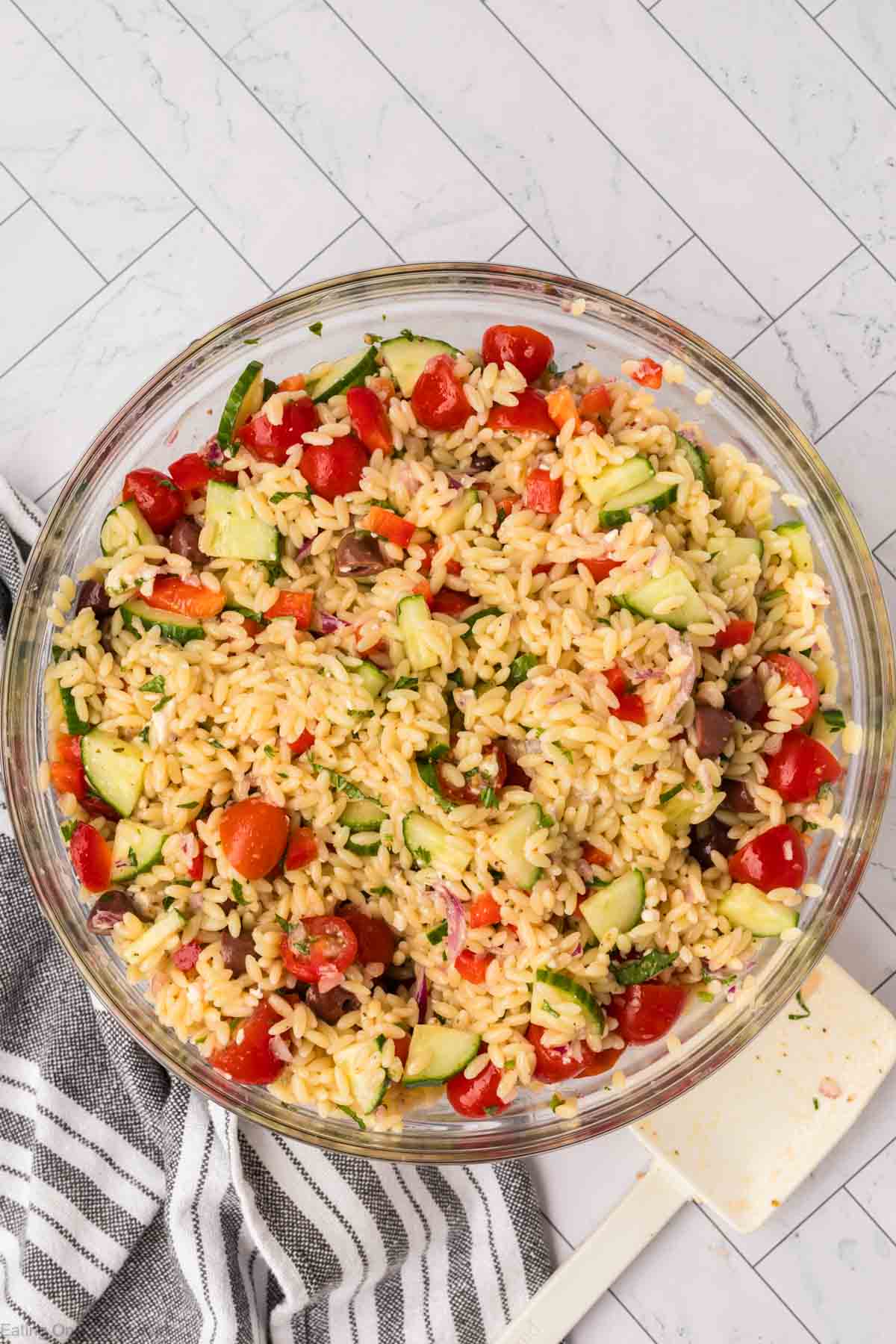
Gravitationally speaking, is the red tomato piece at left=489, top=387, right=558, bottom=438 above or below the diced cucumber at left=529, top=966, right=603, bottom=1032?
above

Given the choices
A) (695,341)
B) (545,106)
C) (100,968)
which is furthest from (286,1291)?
(545,106)

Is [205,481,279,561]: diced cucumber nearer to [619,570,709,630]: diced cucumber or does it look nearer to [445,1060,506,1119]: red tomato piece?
[619,570,709,630]: diced cucumber

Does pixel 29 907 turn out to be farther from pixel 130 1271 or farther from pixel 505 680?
pixel 505 680

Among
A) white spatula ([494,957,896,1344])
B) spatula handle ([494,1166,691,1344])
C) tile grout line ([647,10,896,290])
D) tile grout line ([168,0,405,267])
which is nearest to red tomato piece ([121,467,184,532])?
tile grout line ([168,0,405,267])

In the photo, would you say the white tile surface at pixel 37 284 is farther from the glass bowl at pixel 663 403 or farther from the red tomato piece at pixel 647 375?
the red tomato piece at pixel 647 375

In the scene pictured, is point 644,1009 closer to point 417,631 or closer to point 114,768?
point 417,631

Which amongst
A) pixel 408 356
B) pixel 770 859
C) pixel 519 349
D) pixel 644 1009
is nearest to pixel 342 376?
pixel 408 356
